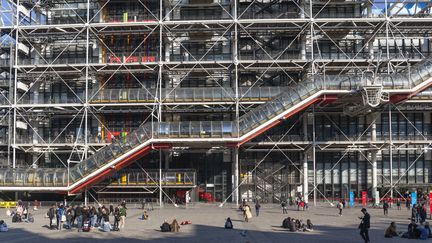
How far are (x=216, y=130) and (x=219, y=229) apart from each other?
10.7 metres

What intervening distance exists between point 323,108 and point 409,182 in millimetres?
8160

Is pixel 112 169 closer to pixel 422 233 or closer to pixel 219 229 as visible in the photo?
pixel 219 229

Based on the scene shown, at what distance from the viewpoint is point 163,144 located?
3161 cm

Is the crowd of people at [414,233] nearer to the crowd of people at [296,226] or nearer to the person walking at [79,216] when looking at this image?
the crowd of people at [296,226]

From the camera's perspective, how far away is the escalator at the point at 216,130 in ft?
102

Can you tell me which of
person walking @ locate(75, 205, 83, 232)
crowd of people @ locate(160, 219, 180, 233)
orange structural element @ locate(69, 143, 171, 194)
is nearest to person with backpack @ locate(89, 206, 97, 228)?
person walking @ locate(75, 205, 83, 232)

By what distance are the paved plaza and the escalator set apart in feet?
9.16

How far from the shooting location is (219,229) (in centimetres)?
2144

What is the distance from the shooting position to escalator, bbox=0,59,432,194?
102ft

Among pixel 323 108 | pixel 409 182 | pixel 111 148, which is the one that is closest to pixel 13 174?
pixel 111 148

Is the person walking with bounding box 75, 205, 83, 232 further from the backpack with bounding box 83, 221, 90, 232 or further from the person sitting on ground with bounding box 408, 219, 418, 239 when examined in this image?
the person sitting on ground with bounding box 408, 219, 418, 239

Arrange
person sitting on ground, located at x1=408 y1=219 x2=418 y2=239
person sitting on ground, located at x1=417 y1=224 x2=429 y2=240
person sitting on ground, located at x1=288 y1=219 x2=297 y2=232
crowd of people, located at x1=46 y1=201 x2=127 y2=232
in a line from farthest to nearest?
crowd of people, located at x1=46 y1=201 x2=127 y2=232, person sitting on ground, located at x1=288 y1=219 x2=297 y2=232, person sitting on ground, located at x1=408 y1=219 x2=418 y2=239, person sitting on ground, located at x1=417 y1=224 x2=429 y2=240

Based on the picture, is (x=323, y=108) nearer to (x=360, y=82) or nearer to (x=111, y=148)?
(x=360, y=82)

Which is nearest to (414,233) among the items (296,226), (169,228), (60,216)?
(296,226)
